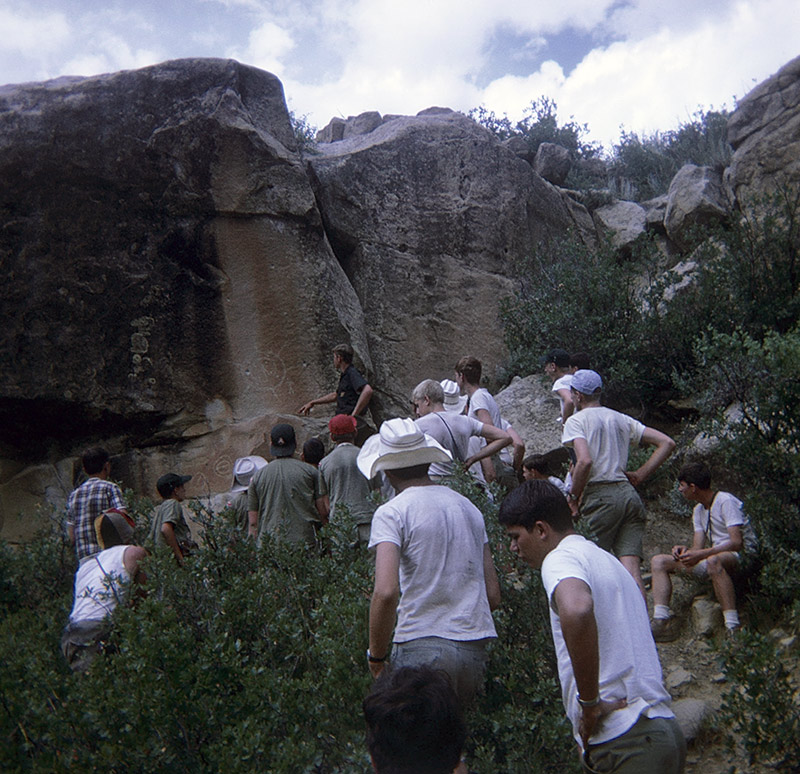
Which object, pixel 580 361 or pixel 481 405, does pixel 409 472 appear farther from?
pixel 580 361

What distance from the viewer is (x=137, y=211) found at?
30.3ft

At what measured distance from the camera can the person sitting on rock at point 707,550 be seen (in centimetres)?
536

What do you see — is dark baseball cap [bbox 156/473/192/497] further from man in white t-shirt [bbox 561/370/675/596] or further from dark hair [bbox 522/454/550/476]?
man in white t-shirt [bbox 561/370/675/596]

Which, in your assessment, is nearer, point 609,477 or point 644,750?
point 644,750

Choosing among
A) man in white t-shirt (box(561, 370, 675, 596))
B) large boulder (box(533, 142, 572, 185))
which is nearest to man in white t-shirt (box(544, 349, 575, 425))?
man in white t-shirt (box(561, 370, 675, 596))

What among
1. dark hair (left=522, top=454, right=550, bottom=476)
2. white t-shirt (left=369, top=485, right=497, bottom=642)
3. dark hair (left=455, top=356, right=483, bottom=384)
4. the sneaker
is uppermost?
dark hair (left=455, top=356, right=483, bottom=384)

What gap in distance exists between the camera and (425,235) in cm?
1095

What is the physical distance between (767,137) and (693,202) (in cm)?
167

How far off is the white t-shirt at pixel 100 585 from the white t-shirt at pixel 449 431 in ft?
6.83

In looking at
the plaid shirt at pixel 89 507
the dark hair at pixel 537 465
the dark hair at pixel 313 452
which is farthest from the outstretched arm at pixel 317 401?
the dark hair at pixel 537 465

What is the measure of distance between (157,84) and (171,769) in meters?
8.08

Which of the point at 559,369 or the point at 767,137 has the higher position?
the point at 767,137

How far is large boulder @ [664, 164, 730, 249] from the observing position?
469 inches

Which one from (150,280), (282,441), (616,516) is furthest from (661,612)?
(150,280)
